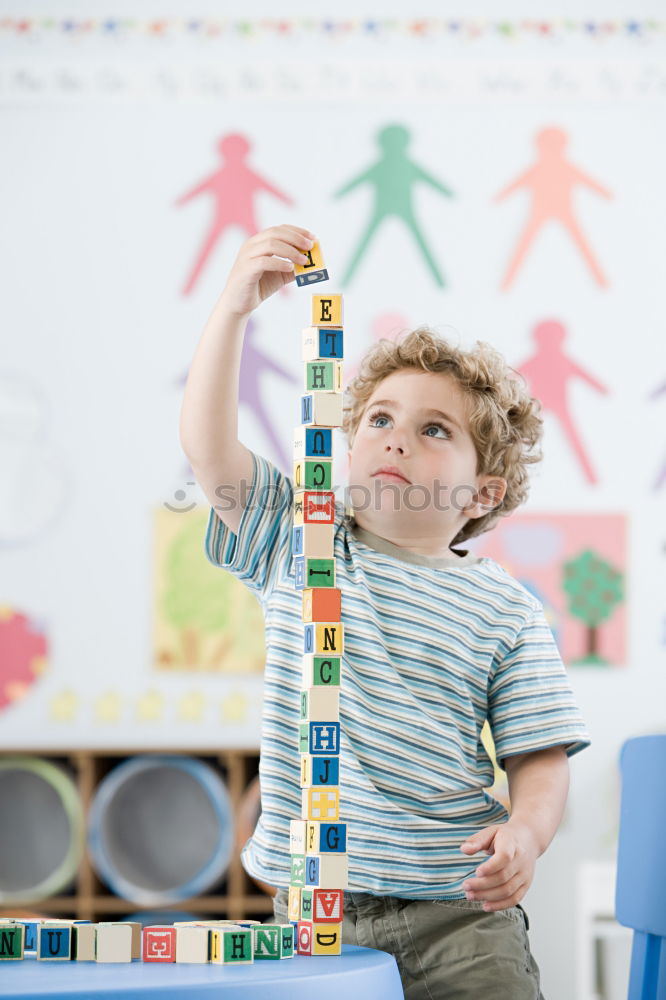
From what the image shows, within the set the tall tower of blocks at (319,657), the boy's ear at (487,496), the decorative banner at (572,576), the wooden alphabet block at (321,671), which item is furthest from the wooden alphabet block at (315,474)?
the decorative banner at (572,576)

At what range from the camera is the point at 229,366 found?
956mm

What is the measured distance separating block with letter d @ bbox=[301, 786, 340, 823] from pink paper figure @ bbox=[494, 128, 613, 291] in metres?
2.51

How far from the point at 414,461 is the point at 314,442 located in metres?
0.22

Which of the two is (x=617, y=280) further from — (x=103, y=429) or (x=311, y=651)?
(x=311, y=651)

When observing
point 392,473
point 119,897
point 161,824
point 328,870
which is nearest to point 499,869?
point 328,870

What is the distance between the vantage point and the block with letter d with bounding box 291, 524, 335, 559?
0.83 m

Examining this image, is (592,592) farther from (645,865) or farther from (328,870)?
(328,870)

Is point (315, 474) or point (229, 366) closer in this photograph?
point (315, 474)

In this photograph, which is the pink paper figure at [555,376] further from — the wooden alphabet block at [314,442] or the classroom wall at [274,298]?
the wooden alphabet block at [314,442]

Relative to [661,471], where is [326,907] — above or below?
below

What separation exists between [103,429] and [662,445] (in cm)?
142

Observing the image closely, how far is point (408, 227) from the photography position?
3133 millimetres

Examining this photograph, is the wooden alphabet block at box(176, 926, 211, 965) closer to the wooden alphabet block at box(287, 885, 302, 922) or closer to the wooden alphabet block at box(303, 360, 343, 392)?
the wooden alphabet block at box(287, 885, 302, 922)

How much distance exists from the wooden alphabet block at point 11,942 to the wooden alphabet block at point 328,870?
184 mm
